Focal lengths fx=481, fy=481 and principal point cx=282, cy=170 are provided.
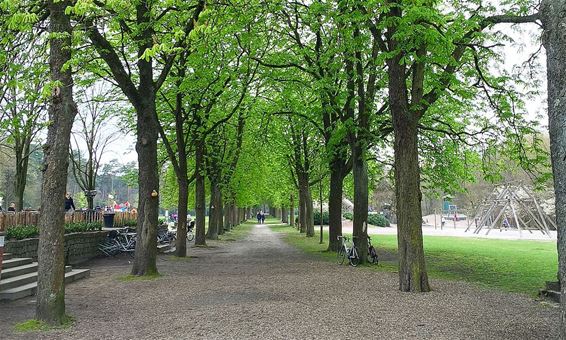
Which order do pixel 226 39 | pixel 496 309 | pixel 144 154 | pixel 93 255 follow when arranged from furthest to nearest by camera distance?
1. pixel 93 255
2. pixel 226 39
3. pixel 144 154
4. pixel 496 309

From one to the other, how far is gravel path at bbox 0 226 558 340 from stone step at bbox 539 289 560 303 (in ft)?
1.26

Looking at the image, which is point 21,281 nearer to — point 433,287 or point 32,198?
point 433,287

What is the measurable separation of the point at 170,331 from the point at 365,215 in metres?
9.67

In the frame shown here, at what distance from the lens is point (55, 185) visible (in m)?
7.03

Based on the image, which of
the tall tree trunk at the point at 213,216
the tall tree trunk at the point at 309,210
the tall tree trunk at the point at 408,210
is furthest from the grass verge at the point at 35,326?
the tall tree trunk at the point at 309,210

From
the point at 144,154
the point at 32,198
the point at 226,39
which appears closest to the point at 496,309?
the point at 144,154

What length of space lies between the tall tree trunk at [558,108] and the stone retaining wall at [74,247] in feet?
37.7

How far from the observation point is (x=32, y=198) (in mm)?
57688

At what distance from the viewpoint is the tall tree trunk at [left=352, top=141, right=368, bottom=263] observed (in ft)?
50.3

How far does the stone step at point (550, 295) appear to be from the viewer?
8.70m

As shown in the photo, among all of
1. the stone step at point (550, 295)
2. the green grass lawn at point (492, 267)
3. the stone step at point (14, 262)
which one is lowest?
the green grass lawn at point (492, 267)

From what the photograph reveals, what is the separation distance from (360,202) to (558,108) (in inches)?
452

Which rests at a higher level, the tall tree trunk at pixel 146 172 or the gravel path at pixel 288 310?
the tall tree trunk at pixel 146 172

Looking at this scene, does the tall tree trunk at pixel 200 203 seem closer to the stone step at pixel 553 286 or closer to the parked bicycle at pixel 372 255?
the parked bicycle at pixel 372 255
